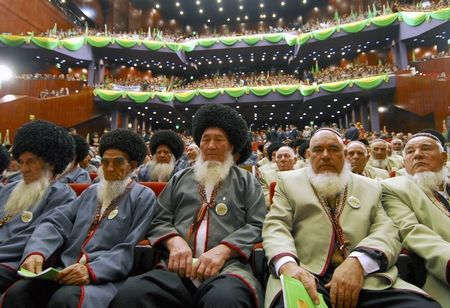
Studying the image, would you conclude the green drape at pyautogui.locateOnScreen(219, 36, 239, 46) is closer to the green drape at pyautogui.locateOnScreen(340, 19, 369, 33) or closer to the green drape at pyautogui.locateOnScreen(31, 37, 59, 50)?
the green drape at pyautogui.locateOnScreen(340, 19, 369, 33)

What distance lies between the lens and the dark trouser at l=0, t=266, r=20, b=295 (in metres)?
1.88

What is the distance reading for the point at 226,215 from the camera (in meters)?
2.12

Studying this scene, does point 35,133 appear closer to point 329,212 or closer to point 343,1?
point 329,212

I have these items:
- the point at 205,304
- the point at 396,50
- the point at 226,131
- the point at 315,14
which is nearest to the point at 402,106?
the point at 396,50

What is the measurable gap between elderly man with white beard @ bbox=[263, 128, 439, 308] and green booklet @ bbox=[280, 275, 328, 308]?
0.08 meters

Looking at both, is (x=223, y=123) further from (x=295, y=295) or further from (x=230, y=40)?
(x=230, y=40)

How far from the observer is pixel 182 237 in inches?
81.0

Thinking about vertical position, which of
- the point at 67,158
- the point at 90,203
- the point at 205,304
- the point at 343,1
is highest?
the point at 343,1

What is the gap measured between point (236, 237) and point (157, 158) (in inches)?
94.3

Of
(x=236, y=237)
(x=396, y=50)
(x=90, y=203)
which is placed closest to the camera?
(x=236, y=237)

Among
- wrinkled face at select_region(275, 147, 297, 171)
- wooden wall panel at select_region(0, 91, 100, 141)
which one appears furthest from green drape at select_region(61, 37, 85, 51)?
wrinkled face at select_region(275, 147, 297, 171)

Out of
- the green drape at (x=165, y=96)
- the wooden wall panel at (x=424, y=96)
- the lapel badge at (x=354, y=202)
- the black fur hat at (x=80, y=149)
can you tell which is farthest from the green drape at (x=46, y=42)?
the lapel badge at (x=354, y=202)

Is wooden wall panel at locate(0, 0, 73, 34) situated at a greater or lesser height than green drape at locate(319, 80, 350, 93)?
greater

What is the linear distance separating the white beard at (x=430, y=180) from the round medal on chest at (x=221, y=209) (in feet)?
4.34
